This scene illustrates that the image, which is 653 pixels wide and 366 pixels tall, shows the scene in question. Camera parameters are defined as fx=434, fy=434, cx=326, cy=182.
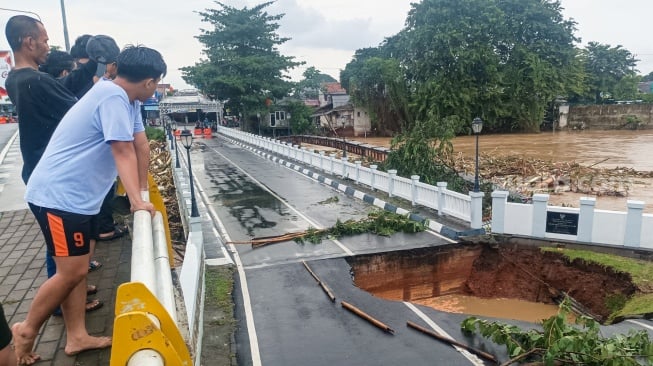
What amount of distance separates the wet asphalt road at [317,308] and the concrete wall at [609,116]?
44.9 m

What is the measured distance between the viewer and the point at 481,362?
15.7 feet

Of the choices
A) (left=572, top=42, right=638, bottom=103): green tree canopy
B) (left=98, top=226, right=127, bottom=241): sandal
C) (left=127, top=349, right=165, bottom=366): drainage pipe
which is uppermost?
(left=572, top=42, right=638, bottom=103): green tree canopy

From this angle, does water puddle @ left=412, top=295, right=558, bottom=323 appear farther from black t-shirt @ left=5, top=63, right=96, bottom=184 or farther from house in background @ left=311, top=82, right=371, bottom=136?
house in background @ left=311, top=82, right=371, bottom=136

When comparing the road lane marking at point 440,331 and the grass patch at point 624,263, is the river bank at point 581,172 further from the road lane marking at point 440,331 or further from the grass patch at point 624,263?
the road lane marking at point 440,331

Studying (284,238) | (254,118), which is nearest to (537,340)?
(284,238)

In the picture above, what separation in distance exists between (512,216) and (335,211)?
4568 mm

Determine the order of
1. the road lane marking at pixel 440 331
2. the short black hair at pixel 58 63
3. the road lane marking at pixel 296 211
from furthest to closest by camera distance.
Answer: the road lane marking at pixel 296 211, the short black hair at pixel 58 63, the road lane marking at pixel 440 331

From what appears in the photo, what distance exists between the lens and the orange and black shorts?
2.56 meters

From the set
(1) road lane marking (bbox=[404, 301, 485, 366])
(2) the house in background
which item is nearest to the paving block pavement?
(1) road lane marking (bbox=[404, 301, 485, 366])

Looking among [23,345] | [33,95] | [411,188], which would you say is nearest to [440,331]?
[23,345]

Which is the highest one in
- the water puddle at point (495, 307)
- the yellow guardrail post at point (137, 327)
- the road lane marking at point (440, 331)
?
the yellow guardrail post at point (137, 327)

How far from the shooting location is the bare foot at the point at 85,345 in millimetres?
3093

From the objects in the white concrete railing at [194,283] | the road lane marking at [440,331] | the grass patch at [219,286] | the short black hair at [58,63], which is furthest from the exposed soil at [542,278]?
the short black hair at [58,63]

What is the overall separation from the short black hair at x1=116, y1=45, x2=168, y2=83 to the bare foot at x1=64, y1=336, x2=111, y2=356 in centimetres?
187
